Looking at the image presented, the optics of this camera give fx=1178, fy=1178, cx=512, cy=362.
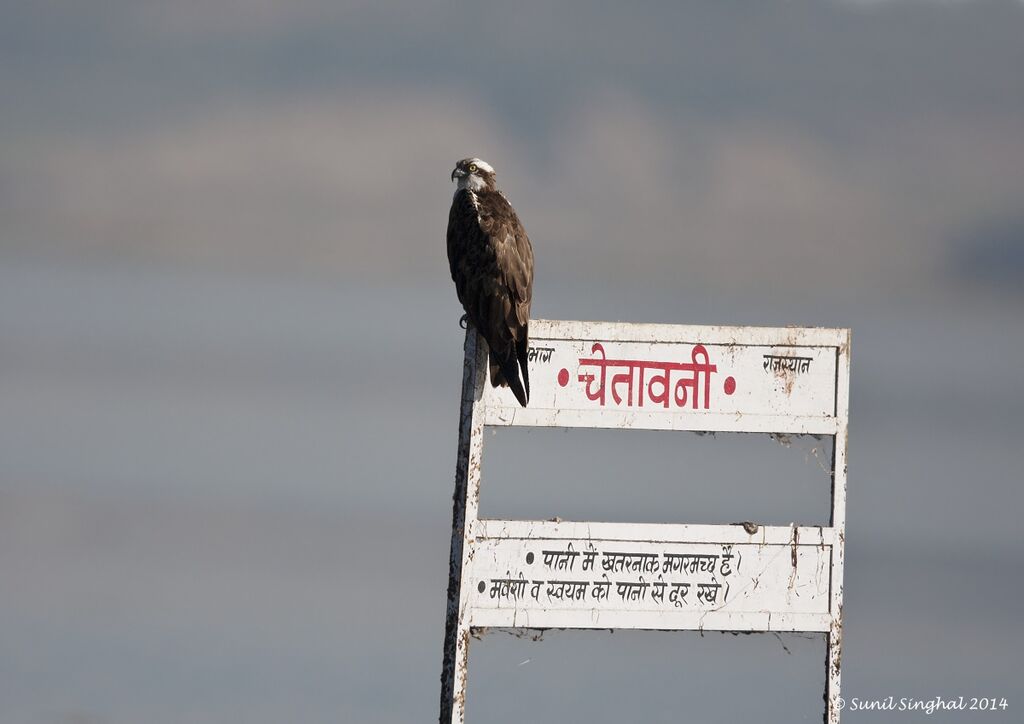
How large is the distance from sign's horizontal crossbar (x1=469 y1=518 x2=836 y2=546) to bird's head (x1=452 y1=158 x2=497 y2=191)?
2.91m

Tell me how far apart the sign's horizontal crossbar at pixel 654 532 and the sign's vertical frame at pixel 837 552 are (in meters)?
0.07

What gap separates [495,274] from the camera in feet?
20.8

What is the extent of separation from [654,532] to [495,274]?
1.71 meters

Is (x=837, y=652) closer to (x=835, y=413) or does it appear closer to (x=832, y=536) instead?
(x=832, y=536)

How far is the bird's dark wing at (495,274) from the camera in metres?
5.51

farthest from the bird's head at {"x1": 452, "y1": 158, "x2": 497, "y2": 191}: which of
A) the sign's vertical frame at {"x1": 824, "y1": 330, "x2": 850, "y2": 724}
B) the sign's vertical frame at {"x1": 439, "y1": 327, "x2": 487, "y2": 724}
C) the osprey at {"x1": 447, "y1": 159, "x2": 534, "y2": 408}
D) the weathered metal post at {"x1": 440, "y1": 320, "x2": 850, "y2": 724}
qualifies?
the sign's vertical frame at {"x1": 824, "y1": 330, "x2": 850, "y2": 724}

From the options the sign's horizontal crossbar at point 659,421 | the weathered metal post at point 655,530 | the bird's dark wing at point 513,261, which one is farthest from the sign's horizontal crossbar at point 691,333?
the sign's horizontal crossbar at point 659,421

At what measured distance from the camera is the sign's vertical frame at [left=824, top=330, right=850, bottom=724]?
5.68 meters

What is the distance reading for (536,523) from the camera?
5.36m

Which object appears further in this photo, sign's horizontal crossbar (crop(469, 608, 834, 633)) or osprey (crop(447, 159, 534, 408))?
osprey (crop(447, 159, 534, 408))

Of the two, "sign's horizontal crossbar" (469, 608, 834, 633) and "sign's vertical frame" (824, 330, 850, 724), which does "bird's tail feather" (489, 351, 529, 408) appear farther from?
"sign's vertical frame" (824, 330, 850, 724)

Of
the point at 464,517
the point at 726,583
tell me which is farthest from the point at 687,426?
the point at 464,517

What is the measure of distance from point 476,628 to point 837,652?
178 cm

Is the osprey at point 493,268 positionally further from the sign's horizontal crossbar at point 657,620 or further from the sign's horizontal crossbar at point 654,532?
the sign's horizontal crossbar at point 657,620
